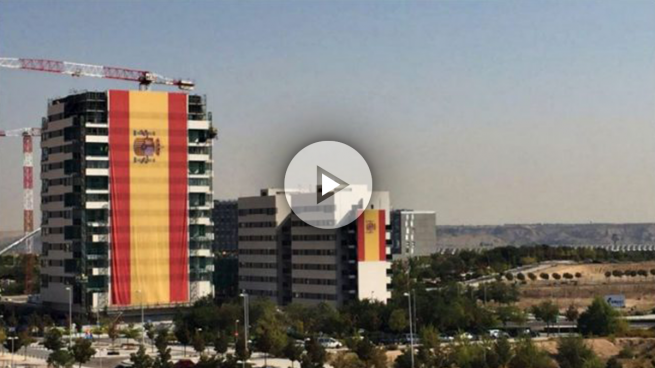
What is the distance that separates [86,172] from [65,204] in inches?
105

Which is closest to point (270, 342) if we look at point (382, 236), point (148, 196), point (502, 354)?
point (502, 354)

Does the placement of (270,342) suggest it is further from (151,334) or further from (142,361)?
(151,334)

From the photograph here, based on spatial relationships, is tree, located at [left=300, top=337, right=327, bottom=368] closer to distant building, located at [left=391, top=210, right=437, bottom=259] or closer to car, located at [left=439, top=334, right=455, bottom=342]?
car, located at [left=439, top=334, right=455, bottom=342]

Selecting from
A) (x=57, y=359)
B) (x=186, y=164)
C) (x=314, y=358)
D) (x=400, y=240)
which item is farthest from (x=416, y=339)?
(x=400, y=240)

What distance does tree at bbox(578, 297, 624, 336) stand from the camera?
64.2 metres

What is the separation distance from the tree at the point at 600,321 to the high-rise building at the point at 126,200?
2538cm

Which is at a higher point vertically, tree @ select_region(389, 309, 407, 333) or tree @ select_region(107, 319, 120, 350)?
tree @ select_region(389, 309, 407, 333)

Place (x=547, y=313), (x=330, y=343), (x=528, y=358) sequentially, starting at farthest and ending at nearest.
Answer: (x=547, y=313) → (x=330, y=343) → (x=528, y=358)

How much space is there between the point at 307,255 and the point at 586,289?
108 feet

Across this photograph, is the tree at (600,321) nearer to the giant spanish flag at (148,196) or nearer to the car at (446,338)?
the car at (446,338)

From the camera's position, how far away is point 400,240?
161 metres

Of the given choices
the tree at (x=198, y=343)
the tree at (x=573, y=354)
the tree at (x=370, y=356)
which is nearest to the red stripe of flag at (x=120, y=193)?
the tree at (x=198, y=343)

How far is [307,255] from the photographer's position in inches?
2987

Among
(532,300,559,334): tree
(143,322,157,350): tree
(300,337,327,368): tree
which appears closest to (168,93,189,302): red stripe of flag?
(143,322,157,350): tree
